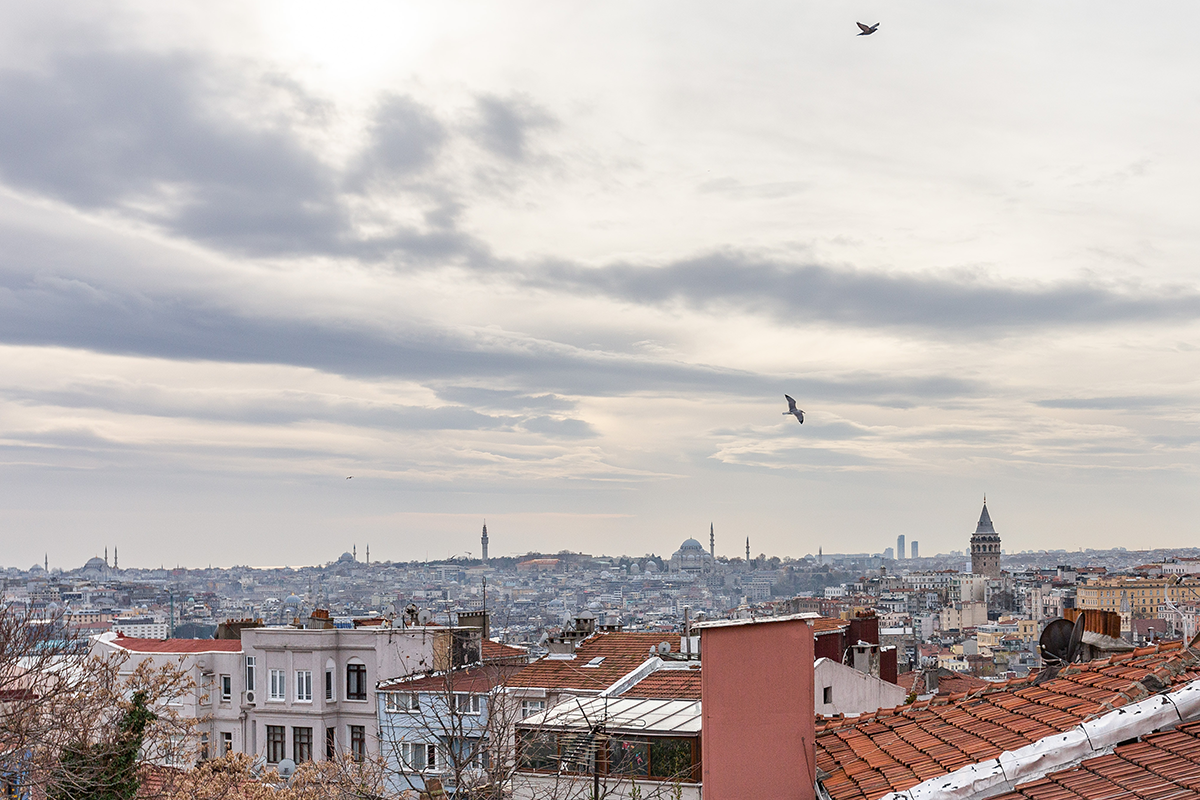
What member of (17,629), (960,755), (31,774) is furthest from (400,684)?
(960,755)

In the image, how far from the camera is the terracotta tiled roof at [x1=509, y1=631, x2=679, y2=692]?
85.9ft

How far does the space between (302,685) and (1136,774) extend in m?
32.2

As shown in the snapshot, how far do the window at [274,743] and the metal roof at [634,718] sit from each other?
2160 centimetres

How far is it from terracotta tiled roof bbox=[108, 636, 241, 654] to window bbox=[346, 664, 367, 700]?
415 cm

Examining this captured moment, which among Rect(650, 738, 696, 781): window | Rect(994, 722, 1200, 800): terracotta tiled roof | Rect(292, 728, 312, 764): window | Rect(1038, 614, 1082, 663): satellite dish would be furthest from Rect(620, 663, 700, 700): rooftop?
Rect(292, 728, 312, 764): window

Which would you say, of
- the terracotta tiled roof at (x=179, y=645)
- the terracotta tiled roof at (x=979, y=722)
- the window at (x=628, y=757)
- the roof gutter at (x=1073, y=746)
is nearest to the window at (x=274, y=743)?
the terracotta tiled roof at (x=179, y=645)

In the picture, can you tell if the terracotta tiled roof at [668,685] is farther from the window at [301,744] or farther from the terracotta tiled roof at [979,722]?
the window at [301,744]

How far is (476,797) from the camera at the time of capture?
1216 centimetres

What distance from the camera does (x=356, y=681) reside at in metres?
35.7

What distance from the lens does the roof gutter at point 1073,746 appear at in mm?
6410

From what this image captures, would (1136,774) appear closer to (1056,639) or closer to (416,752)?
(1056,639)

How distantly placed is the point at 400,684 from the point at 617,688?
35.1 feet

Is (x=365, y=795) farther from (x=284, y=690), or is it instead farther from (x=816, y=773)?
(x=284, y=690)

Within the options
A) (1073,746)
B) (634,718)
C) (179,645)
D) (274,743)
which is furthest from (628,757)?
(179,645)
